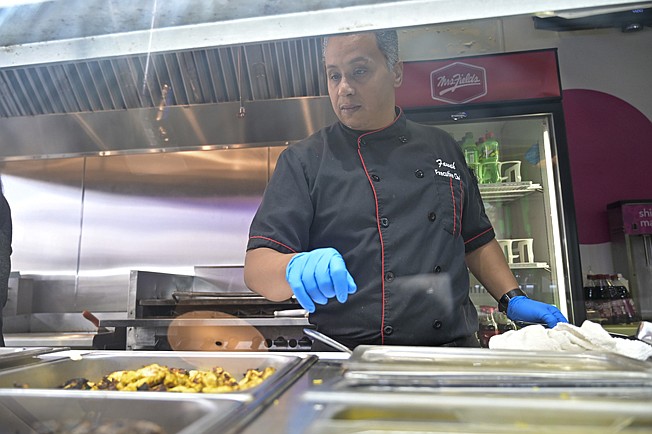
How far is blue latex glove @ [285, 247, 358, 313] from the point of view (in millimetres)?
1021

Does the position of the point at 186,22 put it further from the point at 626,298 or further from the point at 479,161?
the point at 626,298

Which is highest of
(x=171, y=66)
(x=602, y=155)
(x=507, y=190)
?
(x=171, y=66)

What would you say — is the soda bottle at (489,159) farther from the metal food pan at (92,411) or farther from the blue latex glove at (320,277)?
the metal food pan at (92,411)

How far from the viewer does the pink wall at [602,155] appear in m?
3.71

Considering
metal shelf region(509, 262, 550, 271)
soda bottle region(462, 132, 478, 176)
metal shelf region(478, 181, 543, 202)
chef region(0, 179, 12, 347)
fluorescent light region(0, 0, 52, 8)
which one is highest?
soda bottle region(462, 132, 478, 176)

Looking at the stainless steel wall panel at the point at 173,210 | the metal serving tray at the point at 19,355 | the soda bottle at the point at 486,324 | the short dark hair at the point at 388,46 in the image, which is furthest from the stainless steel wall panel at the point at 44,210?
the soda bottle at the point at 486,324

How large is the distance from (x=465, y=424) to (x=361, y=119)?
124cm

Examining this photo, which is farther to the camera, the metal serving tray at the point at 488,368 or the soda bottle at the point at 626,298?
the soda bottle at the point at 626,298

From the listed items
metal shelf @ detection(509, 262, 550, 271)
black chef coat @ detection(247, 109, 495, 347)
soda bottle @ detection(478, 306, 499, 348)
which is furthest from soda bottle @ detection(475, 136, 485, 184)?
black chef coat @ detection(247, 109, 495, 347)

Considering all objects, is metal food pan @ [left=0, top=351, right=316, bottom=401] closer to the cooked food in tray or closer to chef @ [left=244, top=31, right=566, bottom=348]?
the cooked food in tray

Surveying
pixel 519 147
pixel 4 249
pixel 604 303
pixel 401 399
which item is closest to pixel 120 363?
pixel 401 399

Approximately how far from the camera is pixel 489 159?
9.02 ft

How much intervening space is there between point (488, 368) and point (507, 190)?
2.15m

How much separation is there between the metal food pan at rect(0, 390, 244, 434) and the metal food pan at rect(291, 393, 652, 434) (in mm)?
153
